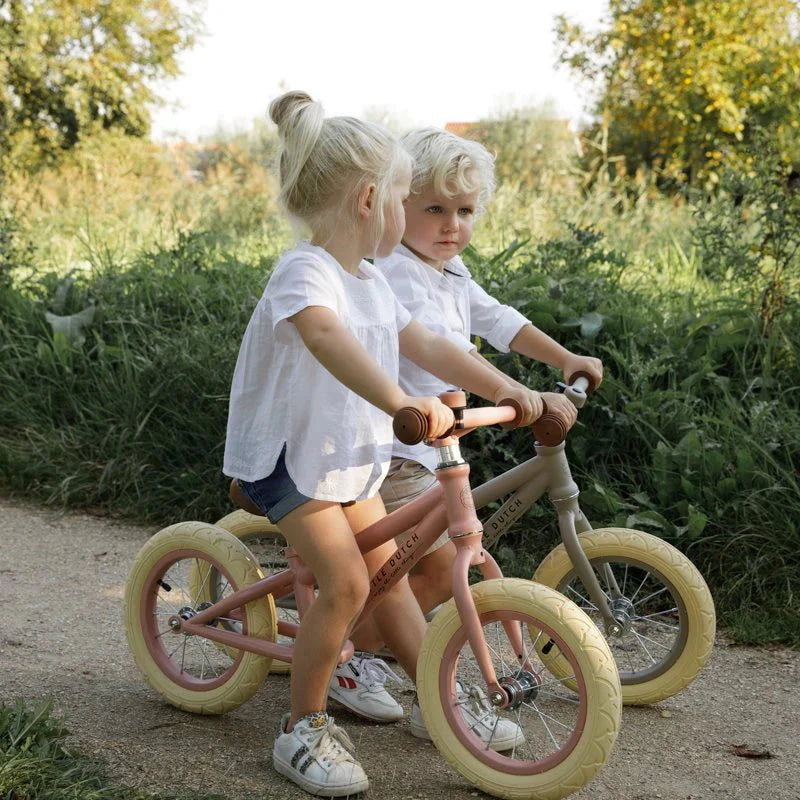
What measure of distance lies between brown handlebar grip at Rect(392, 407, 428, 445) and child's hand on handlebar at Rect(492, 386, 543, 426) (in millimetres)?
308

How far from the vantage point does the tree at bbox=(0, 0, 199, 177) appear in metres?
16.3

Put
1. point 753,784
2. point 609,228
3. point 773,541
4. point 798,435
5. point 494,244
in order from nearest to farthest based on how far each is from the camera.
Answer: point 753,784 < point 773,541 < point 798,435 < point 494,244 < point 609,228

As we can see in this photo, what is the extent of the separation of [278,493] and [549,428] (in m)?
0.65

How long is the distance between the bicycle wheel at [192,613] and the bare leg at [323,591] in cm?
29

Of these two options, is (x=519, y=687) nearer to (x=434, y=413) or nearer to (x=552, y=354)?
(x=434, y=413)

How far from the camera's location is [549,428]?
97.3 inches

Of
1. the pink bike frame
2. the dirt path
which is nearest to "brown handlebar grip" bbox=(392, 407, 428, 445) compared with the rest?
the pink bike frame

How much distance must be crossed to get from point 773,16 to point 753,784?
38.2 feet

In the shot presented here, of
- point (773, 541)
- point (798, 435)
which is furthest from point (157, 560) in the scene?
point (798, 435)

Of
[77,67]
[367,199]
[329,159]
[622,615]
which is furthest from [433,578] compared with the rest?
[77,67]

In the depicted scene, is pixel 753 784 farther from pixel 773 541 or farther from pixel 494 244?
pixel 494 244

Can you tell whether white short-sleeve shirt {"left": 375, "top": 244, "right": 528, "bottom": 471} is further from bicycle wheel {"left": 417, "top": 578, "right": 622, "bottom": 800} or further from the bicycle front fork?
bicycle wheel {"left": 417, "top": 578, "right": 622, "bottom": 800}

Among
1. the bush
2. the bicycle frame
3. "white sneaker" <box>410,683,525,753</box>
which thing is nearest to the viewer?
"white sneaker" <box>410,683,525,753</box>

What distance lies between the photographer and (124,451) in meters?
5.06
